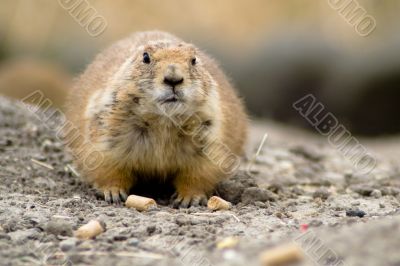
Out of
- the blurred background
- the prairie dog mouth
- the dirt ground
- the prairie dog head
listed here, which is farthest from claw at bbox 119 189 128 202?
the blurred background

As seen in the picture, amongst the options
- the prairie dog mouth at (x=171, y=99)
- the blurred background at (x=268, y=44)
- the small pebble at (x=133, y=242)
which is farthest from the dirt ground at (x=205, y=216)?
the blurred background at (x=268, y=44)

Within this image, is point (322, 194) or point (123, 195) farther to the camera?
point (322, 194)

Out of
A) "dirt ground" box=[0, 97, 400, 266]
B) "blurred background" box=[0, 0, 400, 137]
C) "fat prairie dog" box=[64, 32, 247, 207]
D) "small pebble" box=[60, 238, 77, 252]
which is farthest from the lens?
"blurred background" box=[0, 0, 400, 137]

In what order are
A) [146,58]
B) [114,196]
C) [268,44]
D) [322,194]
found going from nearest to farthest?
1. [146,58]
2. [114,196]
3. [322,194]
4. [268,44]

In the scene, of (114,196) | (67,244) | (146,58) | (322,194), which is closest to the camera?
(67,244)

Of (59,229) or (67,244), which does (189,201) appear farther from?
(67,244)

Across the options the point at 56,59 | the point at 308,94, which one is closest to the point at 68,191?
the point at 308,94

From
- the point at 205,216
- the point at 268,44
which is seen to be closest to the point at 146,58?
the point at 205,216

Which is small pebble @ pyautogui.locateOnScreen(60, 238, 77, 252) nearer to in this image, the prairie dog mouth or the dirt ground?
the dirt ground
